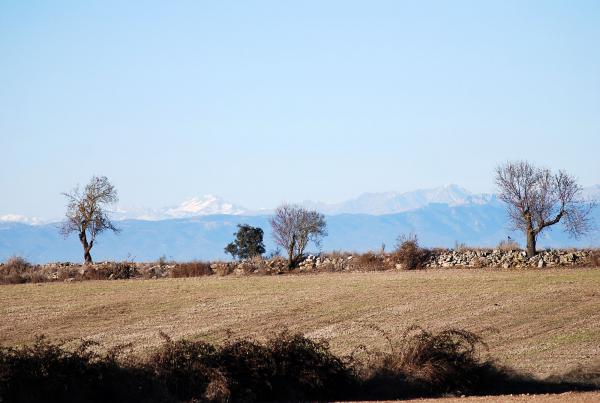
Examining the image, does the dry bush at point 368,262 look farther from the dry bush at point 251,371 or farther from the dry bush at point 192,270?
the dry bush at point 251,371

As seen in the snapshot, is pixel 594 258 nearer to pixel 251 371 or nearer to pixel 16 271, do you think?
pixel 16 271

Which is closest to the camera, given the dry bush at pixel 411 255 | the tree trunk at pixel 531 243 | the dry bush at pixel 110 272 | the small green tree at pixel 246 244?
the tree trunk at pixel 531 243

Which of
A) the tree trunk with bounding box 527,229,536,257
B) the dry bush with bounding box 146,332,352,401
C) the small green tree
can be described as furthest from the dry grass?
the small green tree

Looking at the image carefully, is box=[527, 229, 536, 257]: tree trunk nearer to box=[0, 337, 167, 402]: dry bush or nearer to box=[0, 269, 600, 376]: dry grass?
box=[0, 269, 600, 376]: dry grass

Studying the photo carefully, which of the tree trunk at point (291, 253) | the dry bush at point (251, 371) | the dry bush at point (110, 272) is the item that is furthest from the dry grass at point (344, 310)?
the tree trunk at point (291, 253)

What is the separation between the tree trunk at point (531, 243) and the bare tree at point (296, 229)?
1423 centimetres

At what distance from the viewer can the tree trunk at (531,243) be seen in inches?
1959

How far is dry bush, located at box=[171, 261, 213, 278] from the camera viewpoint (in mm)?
53344

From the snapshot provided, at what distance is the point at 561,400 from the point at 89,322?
780 inches

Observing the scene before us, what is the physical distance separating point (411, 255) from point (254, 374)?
35.2 metres

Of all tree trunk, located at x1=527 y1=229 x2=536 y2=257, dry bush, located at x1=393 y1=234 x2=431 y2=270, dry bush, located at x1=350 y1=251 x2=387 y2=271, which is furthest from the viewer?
dry bush, located at x1=350 y1=251 x2=387 y2=271

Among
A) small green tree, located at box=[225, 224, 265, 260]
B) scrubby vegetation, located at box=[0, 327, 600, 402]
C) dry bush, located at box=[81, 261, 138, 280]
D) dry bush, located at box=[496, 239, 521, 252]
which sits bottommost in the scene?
scrubby vegetation, located at box=[0, 327, 600, 402]

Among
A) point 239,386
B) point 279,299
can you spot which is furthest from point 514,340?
point 279,299

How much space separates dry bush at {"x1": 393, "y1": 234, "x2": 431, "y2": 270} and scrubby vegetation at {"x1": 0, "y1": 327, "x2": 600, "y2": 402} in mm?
32035
